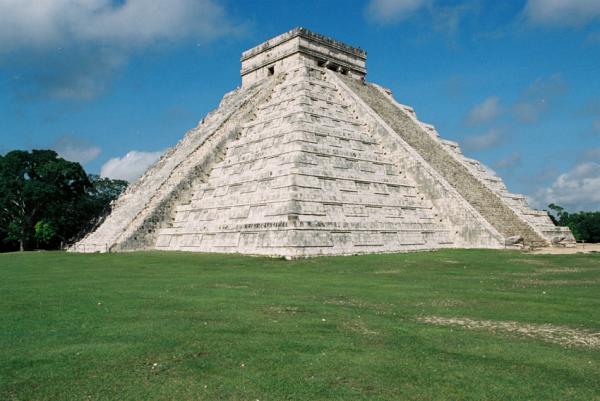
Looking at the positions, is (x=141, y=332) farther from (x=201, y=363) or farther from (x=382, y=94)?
(x=382, y=94)

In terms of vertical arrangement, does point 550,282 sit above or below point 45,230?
below

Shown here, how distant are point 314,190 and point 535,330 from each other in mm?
13909

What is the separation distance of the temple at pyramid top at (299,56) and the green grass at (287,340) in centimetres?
2237

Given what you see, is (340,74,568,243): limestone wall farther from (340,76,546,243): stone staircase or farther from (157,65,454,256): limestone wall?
(157,65,454,256): limestone wall

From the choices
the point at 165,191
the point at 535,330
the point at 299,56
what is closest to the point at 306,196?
the point at 165,191

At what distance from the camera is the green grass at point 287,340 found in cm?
524

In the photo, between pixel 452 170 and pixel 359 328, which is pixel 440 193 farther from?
pixel 359 328

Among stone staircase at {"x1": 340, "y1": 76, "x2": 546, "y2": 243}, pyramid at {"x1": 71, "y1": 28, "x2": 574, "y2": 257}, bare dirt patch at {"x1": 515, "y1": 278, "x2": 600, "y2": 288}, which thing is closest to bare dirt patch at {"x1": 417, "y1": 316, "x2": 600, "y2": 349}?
bare dirt patch at {"x1": 515, "y1": 278, "x2": 600, "y2": 288}

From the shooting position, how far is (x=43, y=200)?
32062mm

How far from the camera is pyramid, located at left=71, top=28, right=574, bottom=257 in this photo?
68.1 feet

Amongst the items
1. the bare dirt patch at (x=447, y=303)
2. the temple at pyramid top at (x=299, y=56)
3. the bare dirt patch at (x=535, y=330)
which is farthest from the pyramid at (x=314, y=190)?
the bare dirt patch at (x=535, y=330)

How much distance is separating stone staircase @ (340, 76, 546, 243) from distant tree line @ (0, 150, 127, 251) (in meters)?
18.7

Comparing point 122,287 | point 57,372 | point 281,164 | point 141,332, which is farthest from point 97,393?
point 281,164

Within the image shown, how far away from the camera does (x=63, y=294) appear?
10758 millimetres
